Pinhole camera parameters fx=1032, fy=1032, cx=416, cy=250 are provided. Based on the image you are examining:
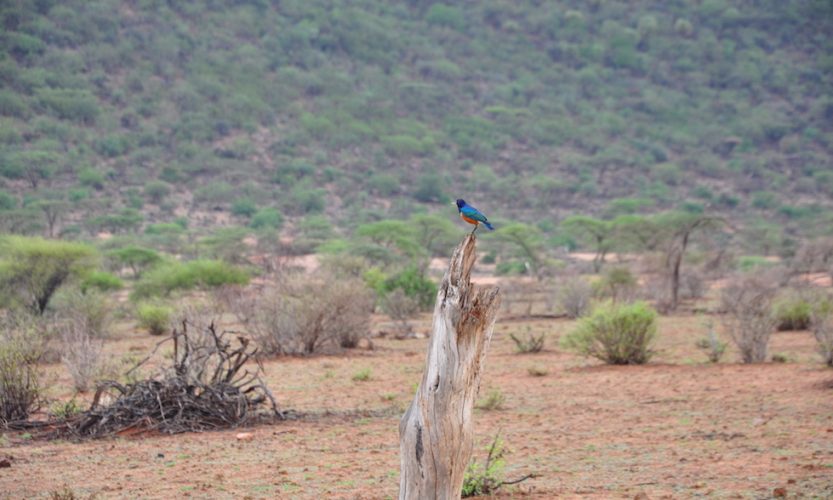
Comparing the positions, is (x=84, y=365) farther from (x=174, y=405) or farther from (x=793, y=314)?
(x=793, y=314)

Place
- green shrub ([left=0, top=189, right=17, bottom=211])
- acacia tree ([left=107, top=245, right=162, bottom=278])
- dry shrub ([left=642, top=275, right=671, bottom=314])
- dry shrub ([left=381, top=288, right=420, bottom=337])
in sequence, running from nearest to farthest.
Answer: dry shrub ([left=381, top=288, right=420, bottom=337]), dry shrub ([left=642, top=275, right=671, bottom=314]), acacia tree ([left=107, top=245, right=162, bottom=278]), green shrub ([left=0, top=189, right=17, bottom=211])

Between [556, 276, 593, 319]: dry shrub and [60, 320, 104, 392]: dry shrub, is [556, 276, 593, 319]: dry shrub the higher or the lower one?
the lower one

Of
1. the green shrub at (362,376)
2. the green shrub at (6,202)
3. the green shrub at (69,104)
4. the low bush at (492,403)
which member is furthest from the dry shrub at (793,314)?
the green shrub at (69,104)

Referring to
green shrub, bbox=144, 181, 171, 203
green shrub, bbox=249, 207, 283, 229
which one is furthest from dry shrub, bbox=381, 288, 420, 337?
green shrub, bbox=144, 181, 171, 203

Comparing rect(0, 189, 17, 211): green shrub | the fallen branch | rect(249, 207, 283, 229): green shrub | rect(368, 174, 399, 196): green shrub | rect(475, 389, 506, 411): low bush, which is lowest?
rect(475, 389, 506, 411): low bush

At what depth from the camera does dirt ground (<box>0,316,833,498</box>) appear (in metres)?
7.35

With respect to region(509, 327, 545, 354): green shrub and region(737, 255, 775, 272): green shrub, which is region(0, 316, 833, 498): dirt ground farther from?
region(737, 255, 775, 272): green shrub

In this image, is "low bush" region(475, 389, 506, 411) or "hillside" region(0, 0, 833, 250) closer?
"low bush" region(475, 389, 506, 411)

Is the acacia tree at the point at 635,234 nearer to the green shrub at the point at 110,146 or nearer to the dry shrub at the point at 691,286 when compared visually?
the dry shrub at the point at 691,286

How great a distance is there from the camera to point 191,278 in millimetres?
25031

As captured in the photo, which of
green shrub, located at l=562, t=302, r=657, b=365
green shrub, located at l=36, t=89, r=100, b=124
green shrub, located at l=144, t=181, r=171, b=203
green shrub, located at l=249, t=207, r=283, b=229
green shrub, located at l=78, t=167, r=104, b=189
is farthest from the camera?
green shrub, located at l=36, t=89, r=100, b=124

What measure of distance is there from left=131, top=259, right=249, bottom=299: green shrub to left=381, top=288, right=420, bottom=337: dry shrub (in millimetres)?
4015

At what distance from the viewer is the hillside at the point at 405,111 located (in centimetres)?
5034

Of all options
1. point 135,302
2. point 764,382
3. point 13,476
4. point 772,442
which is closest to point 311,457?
point 13,476
